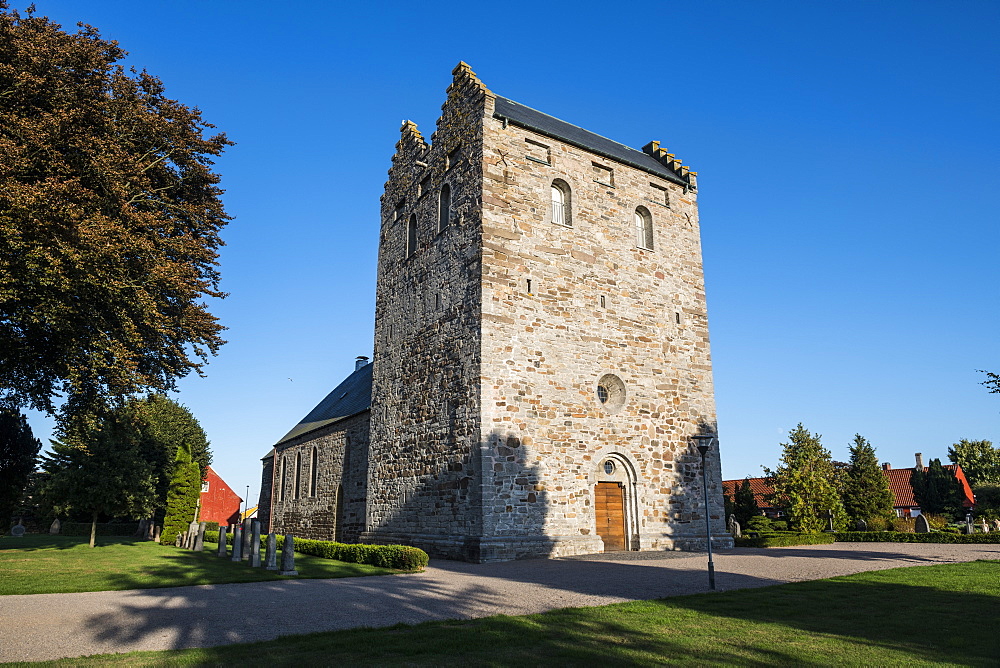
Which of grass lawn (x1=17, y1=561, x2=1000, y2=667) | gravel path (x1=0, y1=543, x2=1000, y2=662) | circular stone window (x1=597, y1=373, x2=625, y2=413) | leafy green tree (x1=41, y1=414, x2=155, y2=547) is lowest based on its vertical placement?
gravel path (x1=0, y1=543, x2=1000, y2=662)

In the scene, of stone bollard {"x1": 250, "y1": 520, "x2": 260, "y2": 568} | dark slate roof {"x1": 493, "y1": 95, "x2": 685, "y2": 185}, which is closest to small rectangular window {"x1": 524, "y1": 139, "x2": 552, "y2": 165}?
dark slate roof {"x1": 493, "y1": 95, "x2": 685, "y2": 185}

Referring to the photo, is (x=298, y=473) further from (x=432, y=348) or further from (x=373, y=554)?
(x=373, y=554)

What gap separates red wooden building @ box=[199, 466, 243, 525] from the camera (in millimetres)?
52875

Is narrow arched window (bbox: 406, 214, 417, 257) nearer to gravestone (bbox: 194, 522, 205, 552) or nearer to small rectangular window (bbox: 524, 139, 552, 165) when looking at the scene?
small rectangular window (bbox: 524, 139, 552, 165)

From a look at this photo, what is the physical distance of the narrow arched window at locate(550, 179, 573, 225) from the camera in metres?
21.4

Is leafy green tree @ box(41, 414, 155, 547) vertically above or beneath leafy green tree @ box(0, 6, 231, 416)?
beneath

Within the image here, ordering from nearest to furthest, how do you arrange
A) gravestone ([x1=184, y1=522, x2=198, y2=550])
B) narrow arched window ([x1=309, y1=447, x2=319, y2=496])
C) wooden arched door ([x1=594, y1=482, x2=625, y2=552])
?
wooden arched door ([x1=594, y1=482, x2=625, y2=552]) → gravestone ([x1=184, y1=522, x2=198, y2=550]) → narrow arched window ([x1=309, y1=447, x2=319, y2=496])

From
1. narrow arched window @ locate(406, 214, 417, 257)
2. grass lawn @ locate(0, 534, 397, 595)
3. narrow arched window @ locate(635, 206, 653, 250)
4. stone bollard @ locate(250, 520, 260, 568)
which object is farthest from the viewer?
narrow arched window @ locate(406, 214, 417, 257)

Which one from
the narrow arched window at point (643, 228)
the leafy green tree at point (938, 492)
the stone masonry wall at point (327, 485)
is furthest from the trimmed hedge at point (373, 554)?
the leafy green tree at point (938, 492)

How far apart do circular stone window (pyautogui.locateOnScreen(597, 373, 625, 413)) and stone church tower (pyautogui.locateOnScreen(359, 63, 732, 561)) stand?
0.07m

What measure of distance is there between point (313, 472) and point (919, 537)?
89.3 feet

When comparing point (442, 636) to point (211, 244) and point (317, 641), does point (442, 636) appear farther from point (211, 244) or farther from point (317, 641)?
point (211, 244)

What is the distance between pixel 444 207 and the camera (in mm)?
22109

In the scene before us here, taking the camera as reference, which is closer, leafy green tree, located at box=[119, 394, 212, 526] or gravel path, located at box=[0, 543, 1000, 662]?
gravel path, located at box=[0, 543, 1000, 662]
